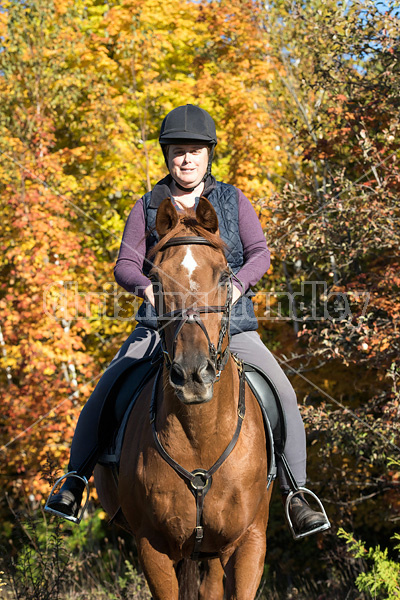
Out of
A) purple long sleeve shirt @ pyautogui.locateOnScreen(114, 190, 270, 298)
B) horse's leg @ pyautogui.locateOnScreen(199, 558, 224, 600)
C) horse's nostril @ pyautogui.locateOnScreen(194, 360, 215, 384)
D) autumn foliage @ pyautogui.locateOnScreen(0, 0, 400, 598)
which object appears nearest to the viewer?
horse's nostril @ pyautogui.locateOnScreen(194, 360, 215, 384)

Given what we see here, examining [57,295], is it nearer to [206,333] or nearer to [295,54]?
[295,54]

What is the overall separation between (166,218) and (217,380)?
36.1 inches

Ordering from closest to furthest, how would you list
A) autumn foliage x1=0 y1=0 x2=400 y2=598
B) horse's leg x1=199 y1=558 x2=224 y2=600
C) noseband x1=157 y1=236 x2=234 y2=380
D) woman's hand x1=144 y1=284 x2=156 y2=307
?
noseband x1=157 y1=236 x2=234 y2=380
woman's hand x1=144 y1=284 x2=156 y2=307
horse's leg x1=199 y1=558 x2=224 y2=600
autumn foliage x1=0 y1=0 x2=400 y2=598

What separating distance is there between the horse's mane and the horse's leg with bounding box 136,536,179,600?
1659 mm

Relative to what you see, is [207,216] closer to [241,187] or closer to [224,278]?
[224,278]

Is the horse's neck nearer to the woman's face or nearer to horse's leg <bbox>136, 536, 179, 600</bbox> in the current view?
horse's leg <bbox>136, 536, 179, 600</bbox>

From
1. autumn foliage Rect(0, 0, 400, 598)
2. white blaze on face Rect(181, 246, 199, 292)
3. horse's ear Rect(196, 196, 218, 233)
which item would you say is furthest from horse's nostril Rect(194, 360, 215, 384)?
autumn foliage Rect(0, 0, 400, 598)

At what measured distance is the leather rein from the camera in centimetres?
293

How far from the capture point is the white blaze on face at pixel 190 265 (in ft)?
9.87

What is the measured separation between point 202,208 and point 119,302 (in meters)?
9.43

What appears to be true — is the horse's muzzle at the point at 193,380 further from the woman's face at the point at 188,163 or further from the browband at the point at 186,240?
the woman's face at the point at 188,163

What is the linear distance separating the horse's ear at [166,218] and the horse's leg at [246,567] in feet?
5.97

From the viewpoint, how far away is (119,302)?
1252 centimetres

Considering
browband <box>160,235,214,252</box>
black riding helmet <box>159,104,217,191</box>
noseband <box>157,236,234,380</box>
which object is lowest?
noseband <box>157,236,234,380</box>
